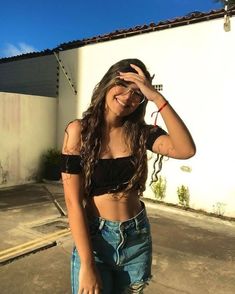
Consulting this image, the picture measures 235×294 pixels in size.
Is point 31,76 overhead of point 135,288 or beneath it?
overhead

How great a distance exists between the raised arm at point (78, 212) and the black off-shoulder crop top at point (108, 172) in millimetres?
15

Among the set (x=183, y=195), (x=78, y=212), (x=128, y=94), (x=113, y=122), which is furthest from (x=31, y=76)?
(x=78, y=212)

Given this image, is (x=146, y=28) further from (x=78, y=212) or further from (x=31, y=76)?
(x=78, y=212)

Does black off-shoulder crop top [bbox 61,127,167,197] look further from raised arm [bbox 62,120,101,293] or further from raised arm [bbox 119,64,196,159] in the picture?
raised arm [bbox 119,64,196,159]

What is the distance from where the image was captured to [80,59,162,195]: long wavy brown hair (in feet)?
6.30

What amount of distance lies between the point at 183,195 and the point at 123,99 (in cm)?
655

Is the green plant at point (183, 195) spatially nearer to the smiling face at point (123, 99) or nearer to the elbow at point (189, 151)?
the elbow at point (189, 151)

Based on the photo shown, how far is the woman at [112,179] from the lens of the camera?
1885mm

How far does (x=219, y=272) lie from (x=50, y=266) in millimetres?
2106

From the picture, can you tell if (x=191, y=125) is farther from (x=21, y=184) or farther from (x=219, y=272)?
(x=21, y=184)

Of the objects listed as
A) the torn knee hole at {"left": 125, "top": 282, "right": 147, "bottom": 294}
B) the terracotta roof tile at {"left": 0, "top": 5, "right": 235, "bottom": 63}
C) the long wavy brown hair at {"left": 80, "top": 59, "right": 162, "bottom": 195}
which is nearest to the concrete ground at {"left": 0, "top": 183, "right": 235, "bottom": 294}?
the torn knee hole at {"left": 125, "top": 282, "right": 147, "bottom": 294}

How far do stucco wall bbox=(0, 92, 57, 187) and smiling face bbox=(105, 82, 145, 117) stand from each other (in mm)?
8186

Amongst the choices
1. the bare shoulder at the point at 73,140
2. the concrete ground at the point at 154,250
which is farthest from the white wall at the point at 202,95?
the bare shoulder at the point at 73,140

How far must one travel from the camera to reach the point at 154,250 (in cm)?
556
